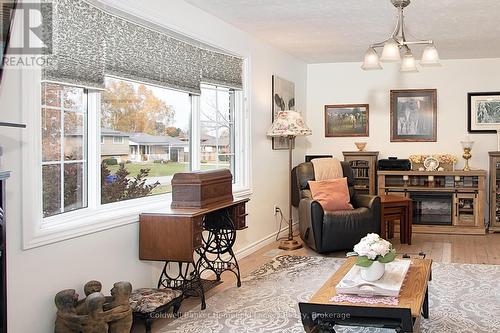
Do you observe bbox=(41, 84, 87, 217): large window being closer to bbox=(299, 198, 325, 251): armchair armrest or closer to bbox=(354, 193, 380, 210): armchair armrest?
bbox=(299, 198, 325, 251): armchair armrest

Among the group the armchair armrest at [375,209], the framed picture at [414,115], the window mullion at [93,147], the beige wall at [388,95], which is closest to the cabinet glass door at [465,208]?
the beige wall at [388,95]

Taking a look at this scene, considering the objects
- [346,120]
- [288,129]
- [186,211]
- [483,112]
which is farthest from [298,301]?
[483,112]

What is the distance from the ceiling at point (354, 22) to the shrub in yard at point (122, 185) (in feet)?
5.07

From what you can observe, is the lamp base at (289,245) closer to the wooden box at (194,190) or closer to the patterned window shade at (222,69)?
the patterned window shade at (222,69)

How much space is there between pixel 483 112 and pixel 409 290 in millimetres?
5170

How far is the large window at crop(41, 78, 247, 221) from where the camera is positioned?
135 inches

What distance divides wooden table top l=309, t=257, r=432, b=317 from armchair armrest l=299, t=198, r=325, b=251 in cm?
196

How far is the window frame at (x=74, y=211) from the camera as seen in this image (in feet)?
9.72

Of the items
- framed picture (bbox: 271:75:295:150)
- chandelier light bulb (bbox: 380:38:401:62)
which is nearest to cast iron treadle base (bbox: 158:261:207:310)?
chandelier light bulb (bbox: 380:38:401:62)

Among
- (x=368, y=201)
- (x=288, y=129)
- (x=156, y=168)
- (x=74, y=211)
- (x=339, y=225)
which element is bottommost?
(x=339, y=225)

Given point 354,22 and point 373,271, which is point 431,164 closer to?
point 354,22

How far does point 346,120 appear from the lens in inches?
319

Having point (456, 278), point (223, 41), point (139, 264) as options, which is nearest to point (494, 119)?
point (456, 278)

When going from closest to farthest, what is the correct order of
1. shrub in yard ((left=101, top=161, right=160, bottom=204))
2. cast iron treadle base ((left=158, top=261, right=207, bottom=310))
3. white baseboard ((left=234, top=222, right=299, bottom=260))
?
shrub in yard ((left=101, top=161, right=160, bottom=204)) → cast iron treadle base ((left=158, top=261, right=207, bottom=310)) → white baseboard ((left=234, top=222, right=299, bottom=260))
